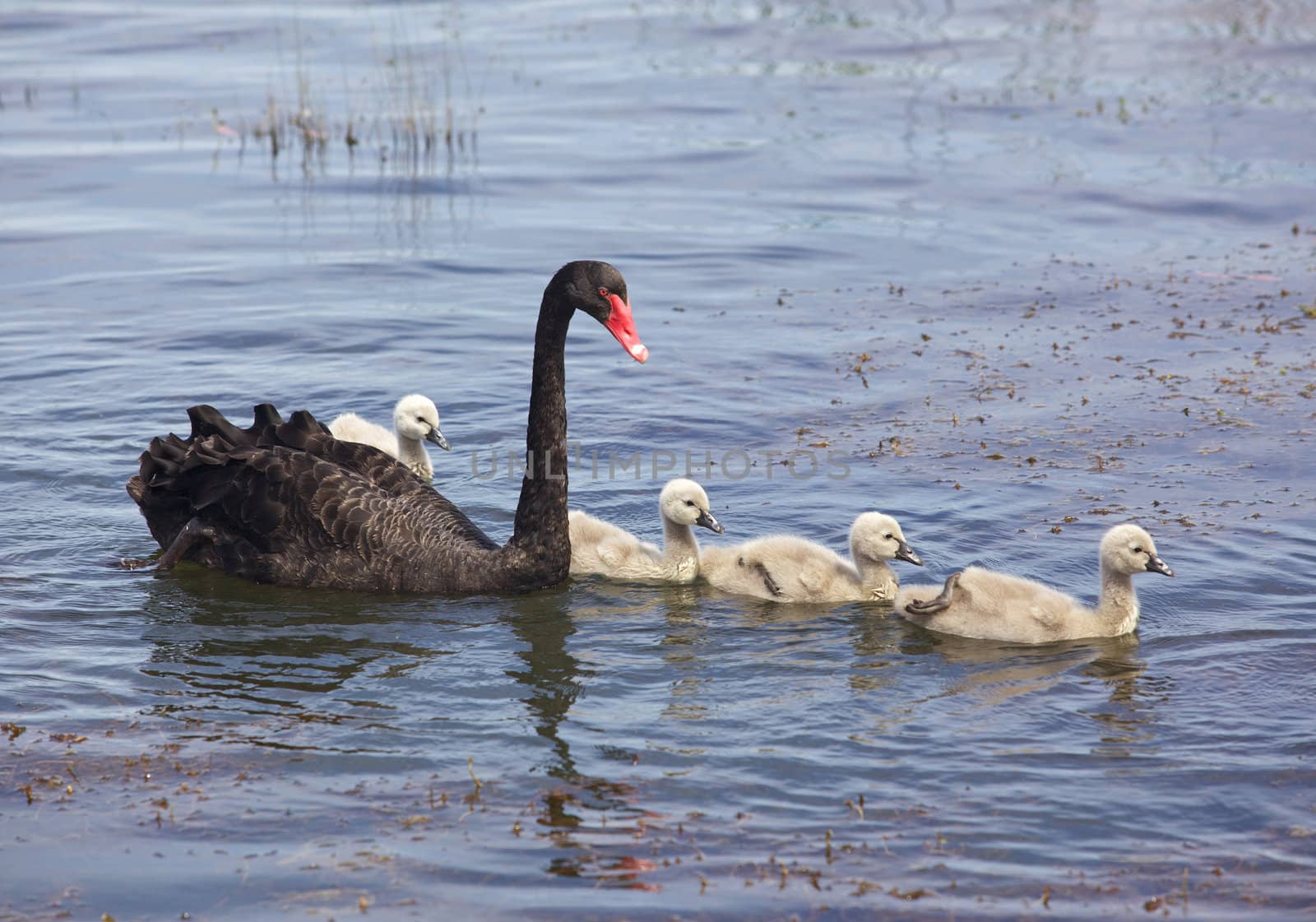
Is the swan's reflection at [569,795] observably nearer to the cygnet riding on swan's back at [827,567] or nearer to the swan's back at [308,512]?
the swan's back at [308,512]

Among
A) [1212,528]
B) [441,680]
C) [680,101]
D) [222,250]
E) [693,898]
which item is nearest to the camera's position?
[693,898]

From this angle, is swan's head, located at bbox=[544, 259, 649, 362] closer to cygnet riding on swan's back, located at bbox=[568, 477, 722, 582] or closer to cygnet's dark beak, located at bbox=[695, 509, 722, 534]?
cygnet riding on swan's back, located at bbox=[568, 477, 722, 582]

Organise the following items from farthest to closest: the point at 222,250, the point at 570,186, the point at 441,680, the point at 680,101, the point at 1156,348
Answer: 1. the point at 680,101
2. the point at 570,186
3. the point at 222,250
4. the point at 1156,348
5. the point at 441,680

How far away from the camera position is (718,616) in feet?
25.3

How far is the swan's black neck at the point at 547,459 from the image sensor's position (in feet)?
25.6

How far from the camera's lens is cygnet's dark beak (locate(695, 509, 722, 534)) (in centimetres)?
810

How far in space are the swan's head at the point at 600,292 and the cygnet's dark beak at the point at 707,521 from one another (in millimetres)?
998

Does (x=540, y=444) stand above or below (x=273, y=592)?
above

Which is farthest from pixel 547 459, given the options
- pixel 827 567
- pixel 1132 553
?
pixel 1132 553

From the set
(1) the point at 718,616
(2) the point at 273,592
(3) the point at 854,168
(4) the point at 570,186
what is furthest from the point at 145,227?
(1) the point at 718,616

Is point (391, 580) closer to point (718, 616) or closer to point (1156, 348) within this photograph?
point (718, 616)

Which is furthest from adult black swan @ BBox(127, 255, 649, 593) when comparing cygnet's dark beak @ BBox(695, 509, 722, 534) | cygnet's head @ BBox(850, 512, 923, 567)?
cygnet's head @ BBox(850, 512, 923, 567)

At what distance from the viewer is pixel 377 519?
786cm

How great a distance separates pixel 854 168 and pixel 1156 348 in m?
6.37
